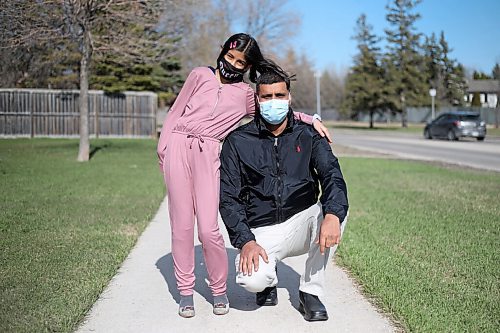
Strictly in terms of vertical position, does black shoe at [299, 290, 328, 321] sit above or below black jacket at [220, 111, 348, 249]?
below

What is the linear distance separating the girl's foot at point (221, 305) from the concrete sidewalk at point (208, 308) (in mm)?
46

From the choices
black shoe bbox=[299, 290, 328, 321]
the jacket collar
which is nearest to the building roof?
the jacket collar

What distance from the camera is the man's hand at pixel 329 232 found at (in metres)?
4.07

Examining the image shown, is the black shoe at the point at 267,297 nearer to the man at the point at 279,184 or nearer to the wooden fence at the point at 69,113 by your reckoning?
the man at the point at 279,184

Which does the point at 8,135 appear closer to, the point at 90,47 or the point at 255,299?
the point at 90,47

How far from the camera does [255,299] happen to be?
16.4 feet

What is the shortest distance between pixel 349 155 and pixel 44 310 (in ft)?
62.0

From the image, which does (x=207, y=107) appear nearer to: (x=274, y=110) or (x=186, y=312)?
(x=274, y=110)

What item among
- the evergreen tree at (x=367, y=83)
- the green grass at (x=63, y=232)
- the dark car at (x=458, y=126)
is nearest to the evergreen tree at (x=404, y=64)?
the evergreen tree at (x=367, y=83)

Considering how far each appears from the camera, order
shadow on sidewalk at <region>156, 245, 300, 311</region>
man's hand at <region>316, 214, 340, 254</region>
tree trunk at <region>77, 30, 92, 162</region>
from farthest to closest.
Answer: tree trunk at <region>77, 30, 92, 162</region> → shadow on sidewalk at <region>156, 245, 300, 311</region> → man's hand at <region>316, 214, 340, 254</region>

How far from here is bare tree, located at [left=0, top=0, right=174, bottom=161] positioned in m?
15.0

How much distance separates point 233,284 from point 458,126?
29057 mm

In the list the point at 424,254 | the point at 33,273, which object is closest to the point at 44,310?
the point at 33,273

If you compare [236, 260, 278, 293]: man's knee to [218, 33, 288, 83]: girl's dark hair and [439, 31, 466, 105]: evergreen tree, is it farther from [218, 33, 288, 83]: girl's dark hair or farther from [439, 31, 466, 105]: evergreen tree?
[439, 31, 466, 105]: evergreen tree
